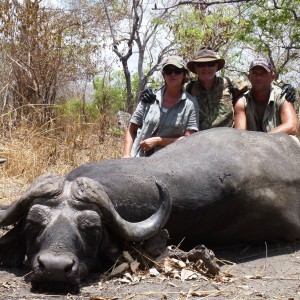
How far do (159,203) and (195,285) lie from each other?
62 centimetres

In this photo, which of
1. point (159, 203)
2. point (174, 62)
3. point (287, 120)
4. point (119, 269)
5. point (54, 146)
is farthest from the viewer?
point (54, 146)

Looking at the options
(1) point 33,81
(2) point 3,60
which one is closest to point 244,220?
(1) point 33,81

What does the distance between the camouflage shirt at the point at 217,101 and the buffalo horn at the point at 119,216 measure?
104 inches

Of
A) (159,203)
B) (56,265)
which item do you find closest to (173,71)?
(159,203)

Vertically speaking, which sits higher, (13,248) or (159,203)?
(159,203)

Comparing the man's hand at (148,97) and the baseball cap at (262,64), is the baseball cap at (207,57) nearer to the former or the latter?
the baseball cap at (262,64)

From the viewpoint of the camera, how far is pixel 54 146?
922cm

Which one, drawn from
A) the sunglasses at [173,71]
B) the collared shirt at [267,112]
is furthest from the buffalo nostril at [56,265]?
the collared shirt at [267,112]

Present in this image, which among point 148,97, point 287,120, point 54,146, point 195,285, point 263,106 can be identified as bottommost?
point 195,285

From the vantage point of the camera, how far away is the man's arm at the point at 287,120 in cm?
604

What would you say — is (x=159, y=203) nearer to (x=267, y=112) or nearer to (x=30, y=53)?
(x=267, y=112)

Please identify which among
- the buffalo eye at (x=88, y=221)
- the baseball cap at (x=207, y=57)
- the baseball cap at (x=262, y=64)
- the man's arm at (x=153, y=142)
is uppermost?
the baseball cap at (x=207, y=57)

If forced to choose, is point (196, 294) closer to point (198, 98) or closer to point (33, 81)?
point (198, 98)

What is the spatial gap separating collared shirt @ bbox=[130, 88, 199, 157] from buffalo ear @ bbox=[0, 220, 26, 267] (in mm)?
2140
